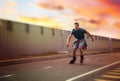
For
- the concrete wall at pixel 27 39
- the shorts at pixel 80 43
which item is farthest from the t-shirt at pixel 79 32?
the concrete wall at pixel 27 39

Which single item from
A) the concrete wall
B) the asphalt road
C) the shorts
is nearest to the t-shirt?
the shorts

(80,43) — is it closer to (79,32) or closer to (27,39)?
(79,32)

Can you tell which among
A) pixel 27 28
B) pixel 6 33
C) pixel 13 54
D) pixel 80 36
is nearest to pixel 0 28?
pixel 6 33

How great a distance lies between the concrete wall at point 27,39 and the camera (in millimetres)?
33812

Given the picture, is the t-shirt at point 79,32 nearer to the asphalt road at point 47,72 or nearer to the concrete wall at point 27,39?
the asphalt road at point 47,72

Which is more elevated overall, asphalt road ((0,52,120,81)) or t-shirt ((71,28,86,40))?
t-shirt ((71,28,86,40))

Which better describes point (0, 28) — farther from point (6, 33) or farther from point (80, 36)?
point (80, 36)

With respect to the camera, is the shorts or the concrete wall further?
the concrete wall

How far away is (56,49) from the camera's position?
50.2m

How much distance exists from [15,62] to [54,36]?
1058 inches

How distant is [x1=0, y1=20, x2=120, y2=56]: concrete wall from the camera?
111ft

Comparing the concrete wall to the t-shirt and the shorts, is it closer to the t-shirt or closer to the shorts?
the shorts

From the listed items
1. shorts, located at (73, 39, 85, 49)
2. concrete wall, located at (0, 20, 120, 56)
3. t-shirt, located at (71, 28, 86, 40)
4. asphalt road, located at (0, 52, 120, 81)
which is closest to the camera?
asphalt road, located at (0, 52, 120, 81)

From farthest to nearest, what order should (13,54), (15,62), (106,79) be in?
(13,54)
(15,62)
(106,79)
